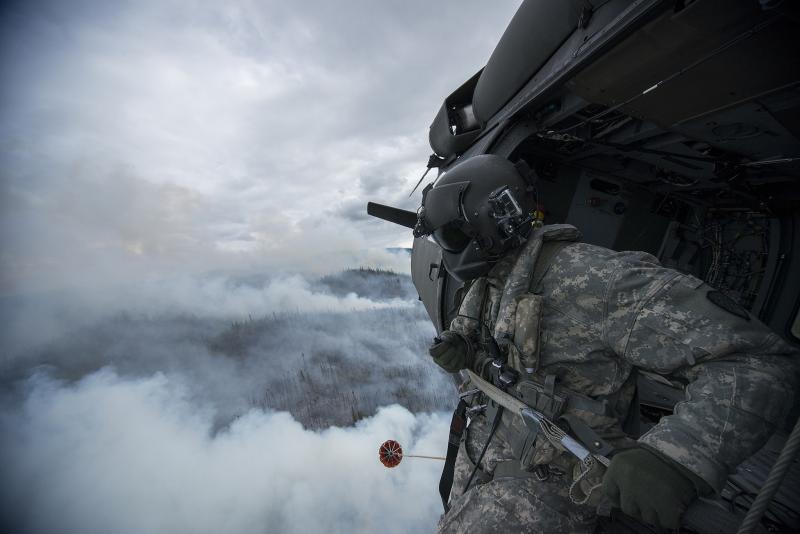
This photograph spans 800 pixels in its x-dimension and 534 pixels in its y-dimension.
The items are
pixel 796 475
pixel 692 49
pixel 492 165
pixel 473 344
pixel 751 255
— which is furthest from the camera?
pixel 751 255

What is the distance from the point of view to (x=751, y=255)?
4.76 m

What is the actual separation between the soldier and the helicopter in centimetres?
25

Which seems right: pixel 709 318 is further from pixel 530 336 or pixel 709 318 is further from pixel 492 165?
pixel 492 165

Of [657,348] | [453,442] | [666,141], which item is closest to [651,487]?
[657,348]

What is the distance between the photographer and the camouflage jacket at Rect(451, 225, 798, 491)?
1240 mm

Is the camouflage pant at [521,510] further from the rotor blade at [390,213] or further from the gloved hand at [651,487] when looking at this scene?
the rotor blade at [390,213]

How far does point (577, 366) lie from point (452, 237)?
1.26 meters

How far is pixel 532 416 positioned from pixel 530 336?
1.71ft

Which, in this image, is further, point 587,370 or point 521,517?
point 587,370

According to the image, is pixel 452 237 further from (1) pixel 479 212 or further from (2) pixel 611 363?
(2) pixel 611 363

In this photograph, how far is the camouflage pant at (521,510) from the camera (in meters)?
1.75

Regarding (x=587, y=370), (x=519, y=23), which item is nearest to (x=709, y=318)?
(x=587, y=370)

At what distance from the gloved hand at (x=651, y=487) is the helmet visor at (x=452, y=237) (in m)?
1.64

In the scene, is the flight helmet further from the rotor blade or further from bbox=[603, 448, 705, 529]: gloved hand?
the rotor blade
